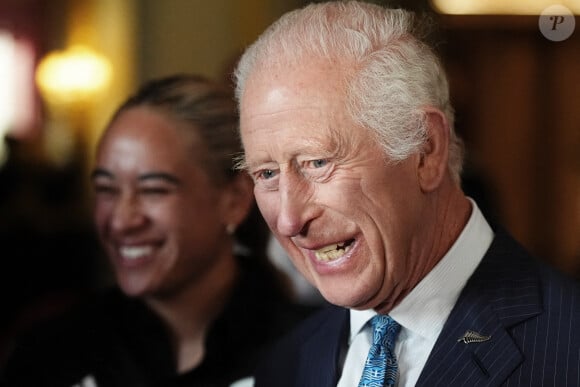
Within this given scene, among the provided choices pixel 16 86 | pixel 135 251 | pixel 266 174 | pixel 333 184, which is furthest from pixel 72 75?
pixel 333 184

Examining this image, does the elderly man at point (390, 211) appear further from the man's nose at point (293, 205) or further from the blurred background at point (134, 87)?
the blurred background at point (134, 87)

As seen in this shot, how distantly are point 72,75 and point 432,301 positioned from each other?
3.90 ft

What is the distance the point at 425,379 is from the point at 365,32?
0.54 m

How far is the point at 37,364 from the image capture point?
2139 millimetres

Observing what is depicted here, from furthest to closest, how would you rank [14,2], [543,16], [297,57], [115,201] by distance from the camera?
[14,2] → [115,201] → [543,16] → [297,57]

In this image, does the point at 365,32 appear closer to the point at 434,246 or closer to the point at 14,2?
the point at 434,246

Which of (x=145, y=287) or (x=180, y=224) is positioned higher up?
(x=180, y=224)

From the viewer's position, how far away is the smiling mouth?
4.80 feet

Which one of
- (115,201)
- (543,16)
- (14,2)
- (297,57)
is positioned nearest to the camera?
(297,57)

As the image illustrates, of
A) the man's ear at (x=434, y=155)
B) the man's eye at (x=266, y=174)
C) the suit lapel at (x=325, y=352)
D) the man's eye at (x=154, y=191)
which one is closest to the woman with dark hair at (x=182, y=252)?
the man's eye at (x=154, y=191)

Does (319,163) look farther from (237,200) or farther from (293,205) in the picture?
(237,200)

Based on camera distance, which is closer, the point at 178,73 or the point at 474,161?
the point at 474,161

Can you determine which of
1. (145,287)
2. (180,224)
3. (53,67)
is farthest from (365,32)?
(53,67)

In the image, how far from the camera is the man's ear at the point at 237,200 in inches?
78.1
